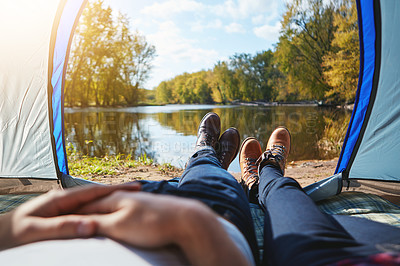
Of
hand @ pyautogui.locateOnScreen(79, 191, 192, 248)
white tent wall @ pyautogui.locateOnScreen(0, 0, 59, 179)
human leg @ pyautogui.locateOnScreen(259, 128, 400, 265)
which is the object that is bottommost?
human leg @ pyautogui.locateOnScreen(259, 128, 400, 265)

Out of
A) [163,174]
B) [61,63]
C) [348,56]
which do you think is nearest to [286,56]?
[348,56]

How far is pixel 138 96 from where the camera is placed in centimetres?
2000

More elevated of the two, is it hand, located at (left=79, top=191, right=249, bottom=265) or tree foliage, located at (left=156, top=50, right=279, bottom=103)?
tree foliage, located at (left=156, top=50, right=279, bottom=103)

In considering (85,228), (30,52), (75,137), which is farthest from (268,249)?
(75,137)

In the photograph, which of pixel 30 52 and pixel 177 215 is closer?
pixel 177 215

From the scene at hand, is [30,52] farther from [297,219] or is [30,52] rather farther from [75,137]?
[75,137]

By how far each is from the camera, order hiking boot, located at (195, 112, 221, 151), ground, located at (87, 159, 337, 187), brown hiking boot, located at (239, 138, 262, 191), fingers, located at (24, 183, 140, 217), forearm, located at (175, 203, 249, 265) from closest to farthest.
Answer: forearm, located at (175, 203, 249, 265)
fingers, located at (24, 183, 140, 217)
brown hiking boot, located at (239, 138, 262, 191)
hiking boot, located at (195, 112, 221, 151)
ground, located at (87, 159, 337, 187)

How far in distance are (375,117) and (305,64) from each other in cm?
1586

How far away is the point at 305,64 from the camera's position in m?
15.8

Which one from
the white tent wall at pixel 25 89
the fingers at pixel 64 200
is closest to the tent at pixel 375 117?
the fingers at pixel 64 200

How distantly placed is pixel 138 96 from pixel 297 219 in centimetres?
2021

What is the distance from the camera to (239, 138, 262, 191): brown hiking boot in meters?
1.75

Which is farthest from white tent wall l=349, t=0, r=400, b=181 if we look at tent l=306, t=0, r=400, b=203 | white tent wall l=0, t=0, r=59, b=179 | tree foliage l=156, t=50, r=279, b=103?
tree foliage l=156, t=50, r=279, b=103

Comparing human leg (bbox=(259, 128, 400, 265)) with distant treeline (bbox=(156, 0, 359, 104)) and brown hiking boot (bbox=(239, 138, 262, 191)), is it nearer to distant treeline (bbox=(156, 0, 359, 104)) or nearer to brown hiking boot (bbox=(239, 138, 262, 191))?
brown hiking boot (bbox=(239, 138, 262, 191))
